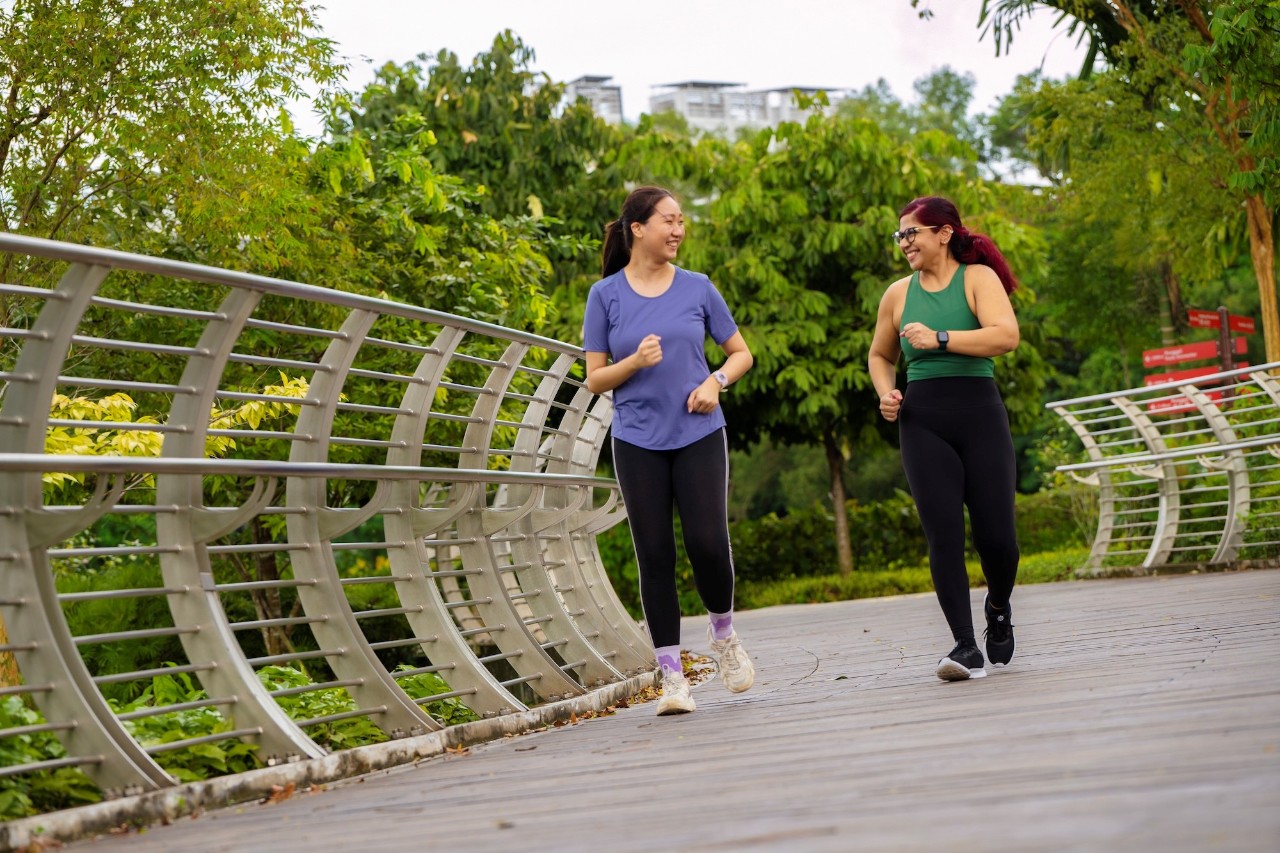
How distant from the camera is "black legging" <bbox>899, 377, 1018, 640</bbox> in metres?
6.59

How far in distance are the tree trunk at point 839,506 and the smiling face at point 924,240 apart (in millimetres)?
17967

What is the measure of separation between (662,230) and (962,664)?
2099mm

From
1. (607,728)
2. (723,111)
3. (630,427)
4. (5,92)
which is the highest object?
(723,111)

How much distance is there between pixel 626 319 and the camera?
21.1ft

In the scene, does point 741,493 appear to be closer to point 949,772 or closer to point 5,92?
point 5,92

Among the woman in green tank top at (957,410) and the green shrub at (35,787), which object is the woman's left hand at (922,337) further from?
the green shrub at (35,787)

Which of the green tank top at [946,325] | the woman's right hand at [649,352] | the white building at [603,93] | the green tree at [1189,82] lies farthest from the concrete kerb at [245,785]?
the white building at [603,93]

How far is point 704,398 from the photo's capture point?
20.4 ft

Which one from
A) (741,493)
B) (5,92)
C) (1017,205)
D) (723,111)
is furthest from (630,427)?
(723,111)

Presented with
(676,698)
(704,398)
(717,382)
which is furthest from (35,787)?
(717,382)

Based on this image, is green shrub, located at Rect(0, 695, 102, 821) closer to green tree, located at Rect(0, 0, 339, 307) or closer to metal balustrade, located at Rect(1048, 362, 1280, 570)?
green tree, located at Rect(0, 0, 339, 307)

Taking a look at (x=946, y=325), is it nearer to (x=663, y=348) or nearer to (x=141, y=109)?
(x=663, y=348)

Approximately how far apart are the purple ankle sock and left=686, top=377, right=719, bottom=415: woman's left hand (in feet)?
3.24

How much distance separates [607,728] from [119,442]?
6.09 metres
